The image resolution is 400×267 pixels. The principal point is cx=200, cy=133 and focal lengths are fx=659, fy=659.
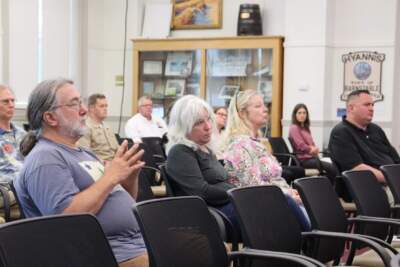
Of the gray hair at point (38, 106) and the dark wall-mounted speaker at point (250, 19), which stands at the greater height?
the dark wall-mounted speaker at point (250, 19)

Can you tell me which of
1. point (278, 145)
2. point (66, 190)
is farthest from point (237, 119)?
point (278, 145)

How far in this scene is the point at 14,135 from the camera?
15.1 ft

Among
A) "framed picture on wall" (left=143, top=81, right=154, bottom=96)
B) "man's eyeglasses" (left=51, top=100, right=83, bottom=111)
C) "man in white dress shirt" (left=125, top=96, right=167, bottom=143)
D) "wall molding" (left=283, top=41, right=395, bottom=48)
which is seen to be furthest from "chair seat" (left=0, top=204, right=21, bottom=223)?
"framed picture on wall" (left=143, top=81, right=154, bottom=96)

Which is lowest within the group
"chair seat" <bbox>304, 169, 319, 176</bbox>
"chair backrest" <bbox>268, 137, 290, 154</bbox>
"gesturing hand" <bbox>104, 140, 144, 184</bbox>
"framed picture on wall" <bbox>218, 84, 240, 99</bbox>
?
"chair seat" <bbox>304, 169, 319, 176</bbox>

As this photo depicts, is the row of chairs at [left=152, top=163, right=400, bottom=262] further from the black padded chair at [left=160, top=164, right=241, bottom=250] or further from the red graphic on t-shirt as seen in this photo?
the red graphic on t-shirt

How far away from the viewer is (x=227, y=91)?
956 centimetres

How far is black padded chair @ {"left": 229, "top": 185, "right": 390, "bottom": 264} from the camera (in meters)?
2.59

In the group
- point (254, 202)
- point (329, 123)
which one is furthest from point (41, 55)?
→ point (254, 202)

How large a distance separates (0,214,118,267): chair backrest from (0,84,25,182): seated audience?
245 cm

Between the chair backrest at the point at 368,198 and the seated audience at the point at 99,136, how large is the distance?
2.84m

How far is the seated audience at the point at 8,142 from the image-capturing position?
4.37m

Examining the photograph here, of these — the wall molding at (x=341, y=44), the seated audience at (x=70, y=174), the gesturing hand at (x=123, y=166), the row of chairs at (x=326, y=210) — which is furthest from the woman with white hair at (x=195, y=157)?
the wall molding at (x=341, y=44)

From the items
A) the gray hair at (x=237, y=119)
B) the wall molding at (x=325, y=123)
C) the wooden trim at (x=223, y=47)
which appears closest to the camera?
the gray hair at (x=237, y=119)

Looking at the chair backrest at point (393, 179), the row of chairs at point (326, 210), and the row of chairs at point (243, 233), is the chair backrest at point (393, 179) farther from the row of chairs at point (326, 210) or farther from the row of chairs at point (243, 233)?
the row of chairs at point (243, 233)
